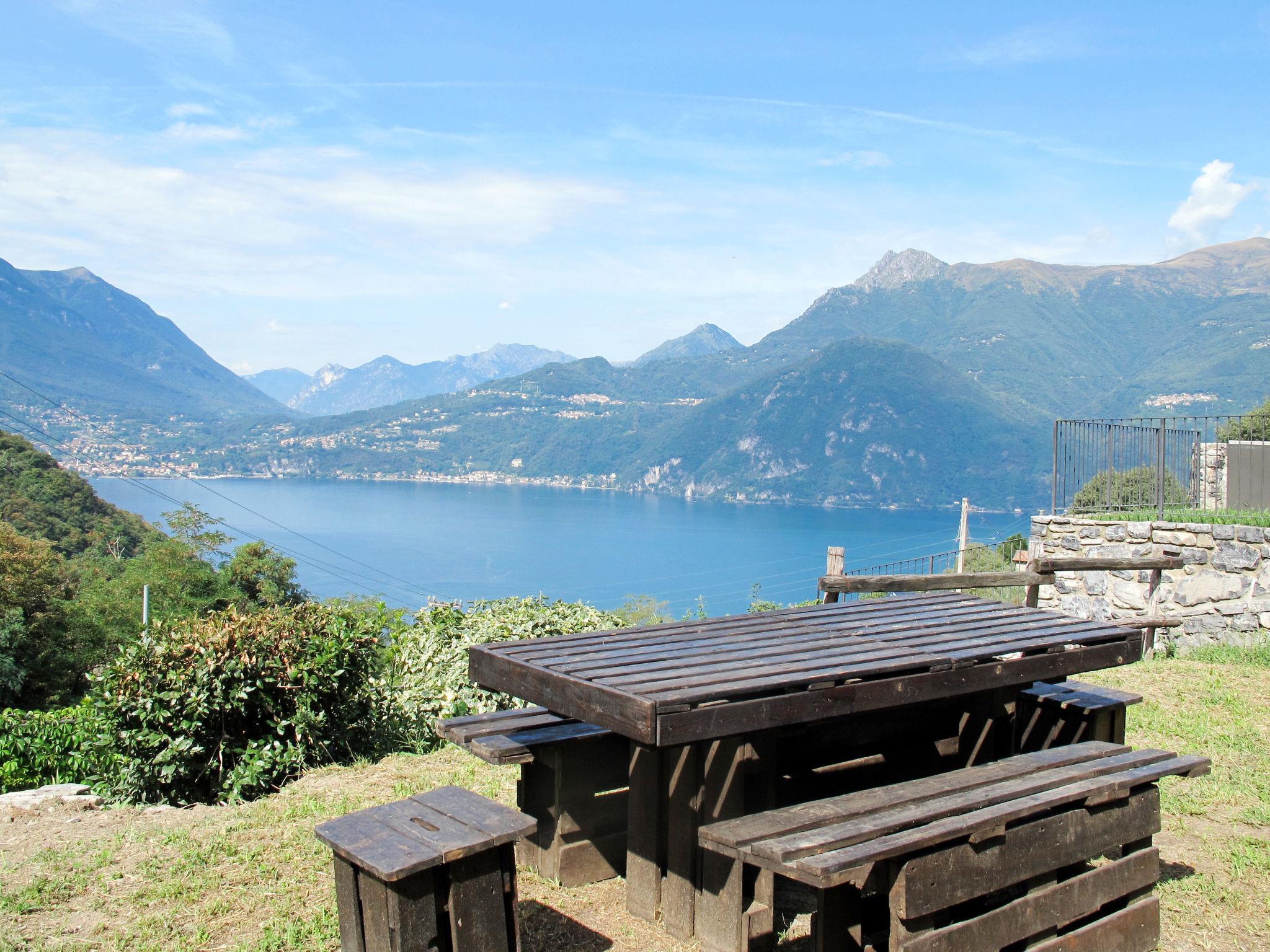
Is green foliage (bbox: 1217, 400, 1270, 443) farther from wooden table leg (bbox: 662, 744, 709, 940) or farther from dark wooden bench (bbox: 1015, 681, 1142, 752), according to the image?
wooden table leg (bbox: 662, 744, 709, 940)

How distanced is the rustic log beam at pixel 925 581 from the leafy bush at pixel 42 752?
4.54m

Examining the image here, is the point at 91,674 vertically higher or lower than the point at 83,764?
higher

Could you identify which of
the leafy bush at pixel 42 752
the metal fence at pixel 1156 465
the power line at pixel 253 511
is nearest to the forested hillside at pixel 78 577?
the leafy bush at pixel 42 752

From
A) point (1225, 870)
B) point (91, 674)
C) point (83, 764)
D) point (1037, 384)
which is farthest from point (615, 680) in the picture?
point (1037, 384)

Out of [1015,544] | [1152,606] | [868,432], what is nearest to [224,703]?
[1152,606]

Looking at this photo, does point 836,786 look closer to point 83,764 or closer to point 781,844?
point 781,844

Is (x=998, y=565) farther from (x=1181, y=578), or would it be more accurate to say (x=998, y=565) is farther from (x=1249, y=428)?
(x=1181, y=578)

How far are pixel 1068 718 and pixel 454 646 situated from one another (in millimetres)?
3773

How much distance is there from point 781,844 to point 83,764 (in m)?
5.10

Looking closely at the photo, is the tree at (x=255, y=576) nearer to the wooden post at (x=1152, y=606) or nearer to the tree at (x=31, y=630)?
the tree at (x=31, y=630)

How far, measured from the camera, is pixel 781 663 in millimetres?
3146

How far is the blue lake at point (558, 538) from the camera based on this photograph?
78.7 metres

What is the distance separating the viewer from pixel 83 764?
19.4 ft

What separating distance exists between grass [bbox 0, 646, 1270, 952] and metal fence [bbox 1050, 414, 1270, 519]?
6.23 metres
